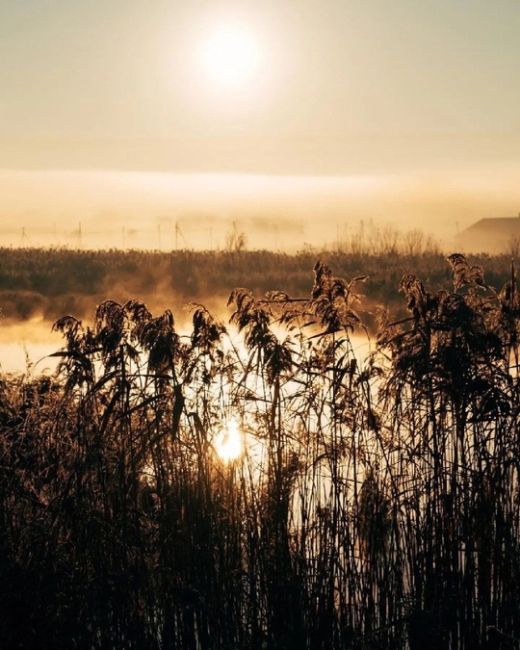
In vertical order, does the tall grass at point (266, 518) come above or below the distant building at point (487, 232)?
below

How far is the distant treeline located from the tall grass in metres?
17.4

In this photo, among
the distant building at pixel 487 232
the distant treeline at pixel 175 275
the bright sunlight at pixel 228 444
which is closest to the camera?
the bright sunlight at pixel 228 444

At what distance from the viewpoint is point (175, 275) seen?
28625mm

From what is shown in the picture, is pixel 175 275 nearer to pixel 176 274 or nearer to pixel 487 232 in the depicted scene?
pixel 176 274

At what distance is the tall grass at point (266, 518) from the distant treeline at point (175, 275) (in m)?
17.4

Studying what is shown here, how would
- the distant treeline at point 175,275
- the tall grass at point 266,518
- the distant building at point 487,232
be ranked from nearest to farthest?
the tall grass at point 266,518, the distant treeline at point 175,275, the distant building at point 487,232

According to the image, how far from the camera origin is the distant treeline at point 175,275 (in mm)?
25250

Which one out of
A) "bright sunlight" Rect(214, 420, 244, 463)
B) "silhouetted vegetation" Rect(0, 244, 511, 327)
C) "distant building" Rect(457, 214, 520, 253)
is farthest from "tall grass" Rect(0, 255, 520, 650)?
"distant building" Rect(457, 214, 520, 253)

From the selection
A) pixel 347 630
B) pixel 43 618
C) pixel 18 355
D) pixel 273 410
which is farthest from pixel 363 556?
pixel 18 355

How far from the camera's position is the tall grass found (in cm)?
529

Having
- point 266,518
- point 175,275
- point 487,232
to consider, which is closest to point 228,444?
point 266,518

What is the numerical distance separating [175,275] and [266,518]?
23441mm

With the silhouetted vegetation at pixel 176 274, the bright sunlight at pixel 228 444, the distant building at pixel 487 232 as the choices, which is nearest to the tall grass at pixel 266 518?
the bright sunlight at pixel 228 444

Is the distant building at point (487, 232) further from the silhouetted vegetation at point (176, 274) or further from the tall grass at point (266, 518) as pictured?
the tall grass at point (266, 518)
